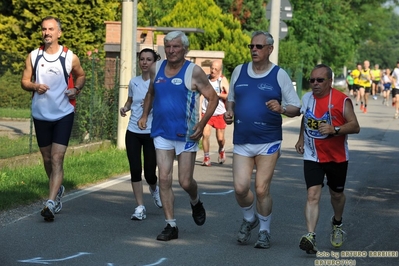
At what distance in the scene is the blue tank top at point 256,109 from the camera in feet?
27.3

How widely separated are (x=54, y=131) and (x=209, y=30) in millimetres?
23329

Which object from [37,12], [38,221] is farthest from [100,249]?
[37,12]

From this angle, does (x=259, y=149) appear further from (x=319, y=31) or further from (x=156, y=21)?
(x=319, y=31)

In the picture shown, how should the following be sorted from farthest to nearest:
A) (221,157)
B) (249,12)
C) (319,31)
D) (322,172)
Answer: (319,31) → (249,12) → (221,157) → (322,172)

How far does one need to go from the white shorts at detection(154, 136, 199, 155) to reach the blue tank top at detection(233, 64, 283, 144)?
50 cm

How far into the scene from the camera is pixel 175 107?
28.5 feet

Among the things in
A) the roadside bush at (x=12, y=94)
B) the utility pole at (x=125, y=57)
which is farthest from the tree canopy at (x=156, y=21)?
the utility pole at (x=125, y=57)

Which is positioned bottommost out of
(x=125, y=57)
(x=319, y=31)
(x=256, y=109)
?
(x=256, y=109)

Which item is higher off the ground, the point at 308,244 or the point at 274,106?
the point at 274,106

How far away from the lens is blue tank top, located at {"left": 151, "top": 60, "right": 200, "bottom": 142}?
342 inches

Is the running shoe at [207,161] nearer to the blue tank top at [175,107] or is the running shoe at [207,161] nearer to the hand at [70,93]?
the hand at [70,93]

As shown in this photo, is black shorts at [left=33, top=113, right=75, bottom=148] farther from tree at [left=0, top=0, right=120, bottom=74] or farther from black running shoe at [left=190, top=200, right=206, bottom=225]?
tree at [left=0, top=0, right=120, bottom=74]

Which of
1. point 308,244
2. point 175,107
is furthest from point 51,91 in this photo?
Answer: point 308,244

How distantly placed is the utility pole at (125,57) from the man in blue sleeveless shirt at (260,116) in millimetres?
8800
